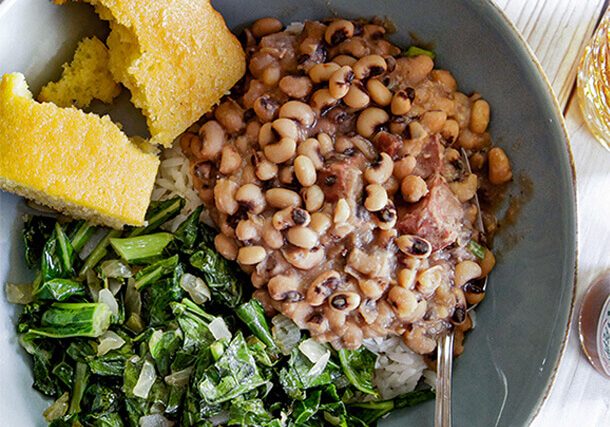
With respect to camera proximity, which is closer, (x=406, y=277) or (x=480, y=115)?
(x=406, y=277)

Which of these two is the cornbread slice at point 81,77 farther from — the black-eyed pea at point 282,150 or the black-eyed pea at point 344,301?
the black-eyed pea at point 344,301

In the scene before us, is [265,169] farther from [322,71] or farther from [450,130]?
[450,130]

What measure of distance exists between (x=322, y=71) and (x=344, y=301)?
0.72 metres

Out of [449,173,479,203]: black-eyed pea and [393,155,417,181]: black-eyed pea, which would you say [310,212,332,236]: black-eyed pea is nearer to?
[393,155,417,181]: black-eyed pea

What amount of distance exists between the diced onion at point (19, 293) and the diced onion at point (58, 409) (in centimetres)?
32

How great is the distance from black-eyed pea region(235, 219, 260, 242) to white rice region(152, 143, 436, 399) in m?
0.24

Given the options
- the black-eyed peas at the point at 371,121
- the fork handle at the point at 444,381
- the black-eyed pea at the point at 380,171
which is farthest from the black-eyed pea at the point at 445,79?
the fork handle at the point at 444,381

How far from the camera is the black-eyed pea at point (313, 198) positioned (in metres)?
2.40

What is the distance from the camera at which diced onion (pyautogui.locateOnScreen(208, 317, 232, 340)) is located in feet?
8.05

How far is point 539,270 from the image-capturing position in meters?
2.45

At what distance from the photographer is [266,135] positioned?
8.07ft

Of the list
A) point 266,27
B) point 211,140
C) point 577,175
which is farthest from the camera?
point 577,175

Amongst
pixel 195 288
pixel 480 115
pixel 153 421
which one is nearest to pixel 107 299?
pixel 195 288

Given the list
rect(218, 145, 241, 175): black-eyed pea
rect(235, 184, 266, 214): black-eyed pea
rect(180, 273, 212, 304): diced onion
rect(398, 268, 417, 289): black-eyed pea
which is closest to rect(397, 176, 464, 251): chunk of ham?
rect(398, 268, 417, 289): black-eyed pea
